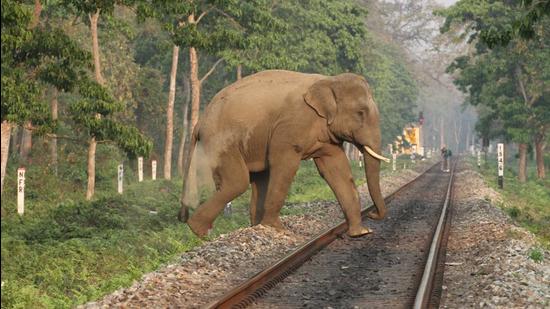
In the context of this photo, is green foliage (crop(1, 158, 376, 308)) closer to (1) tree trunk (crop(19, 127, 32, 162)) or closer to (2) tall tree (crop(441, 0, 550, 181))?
(1) tree trunk (crop(19, 127, 32, 162))

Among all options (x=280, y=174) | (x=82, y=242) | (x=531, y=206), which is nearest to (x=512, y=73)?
(x=531, y=206)

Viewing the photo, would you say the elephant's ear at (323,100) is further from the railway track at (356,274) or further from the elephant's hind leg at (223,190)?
the railway track at (356,274)

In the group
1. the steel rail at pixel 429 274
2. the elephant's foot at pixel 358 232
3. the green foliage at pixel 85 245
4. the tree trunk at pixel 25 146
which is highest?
the tree trunk at pixel 25 146

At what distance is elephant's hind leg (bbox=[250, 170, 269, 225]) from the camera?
54.0 ft

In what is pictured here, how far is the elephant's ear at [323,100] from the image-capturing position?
14953 mm

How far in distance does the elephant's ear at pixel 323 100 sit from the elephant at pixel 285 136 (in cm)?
2

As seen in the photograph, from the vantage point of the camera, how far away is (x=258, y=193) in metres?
16.5

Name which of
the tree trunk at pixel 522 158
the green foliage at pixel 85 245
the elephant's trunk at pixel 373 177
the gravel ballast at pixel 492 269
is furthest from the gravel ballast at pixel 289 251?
the tree trunk at pixel 522 158

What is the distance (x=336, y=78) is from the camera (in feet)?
49.8

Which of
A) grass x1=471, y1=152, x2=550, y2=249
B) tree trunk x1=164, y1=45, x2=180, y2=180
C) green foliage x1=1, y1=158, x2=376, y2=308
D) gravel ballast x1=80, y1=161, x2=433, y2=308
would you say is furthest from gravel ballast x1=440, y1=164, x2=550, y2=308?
tree trunk x1=164, y1=45, x2=180, y2=180

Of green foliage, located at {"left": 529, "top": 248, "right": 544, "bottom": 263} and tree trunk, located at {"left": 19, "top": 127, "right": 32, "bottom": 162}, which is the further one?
tree trunk, located at {"left": 19, "top": 127, "right": 32, "bottom": 162}

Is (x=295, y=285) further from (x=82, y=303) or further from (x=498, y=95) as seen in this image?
(x=498, y=95)

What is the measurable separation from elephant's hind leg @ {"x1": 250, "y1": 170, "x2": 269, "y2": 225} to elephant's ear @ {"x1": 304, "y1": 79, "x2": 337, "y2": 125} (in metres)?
2.10

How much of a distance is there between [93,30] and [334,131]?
43.8 ft
